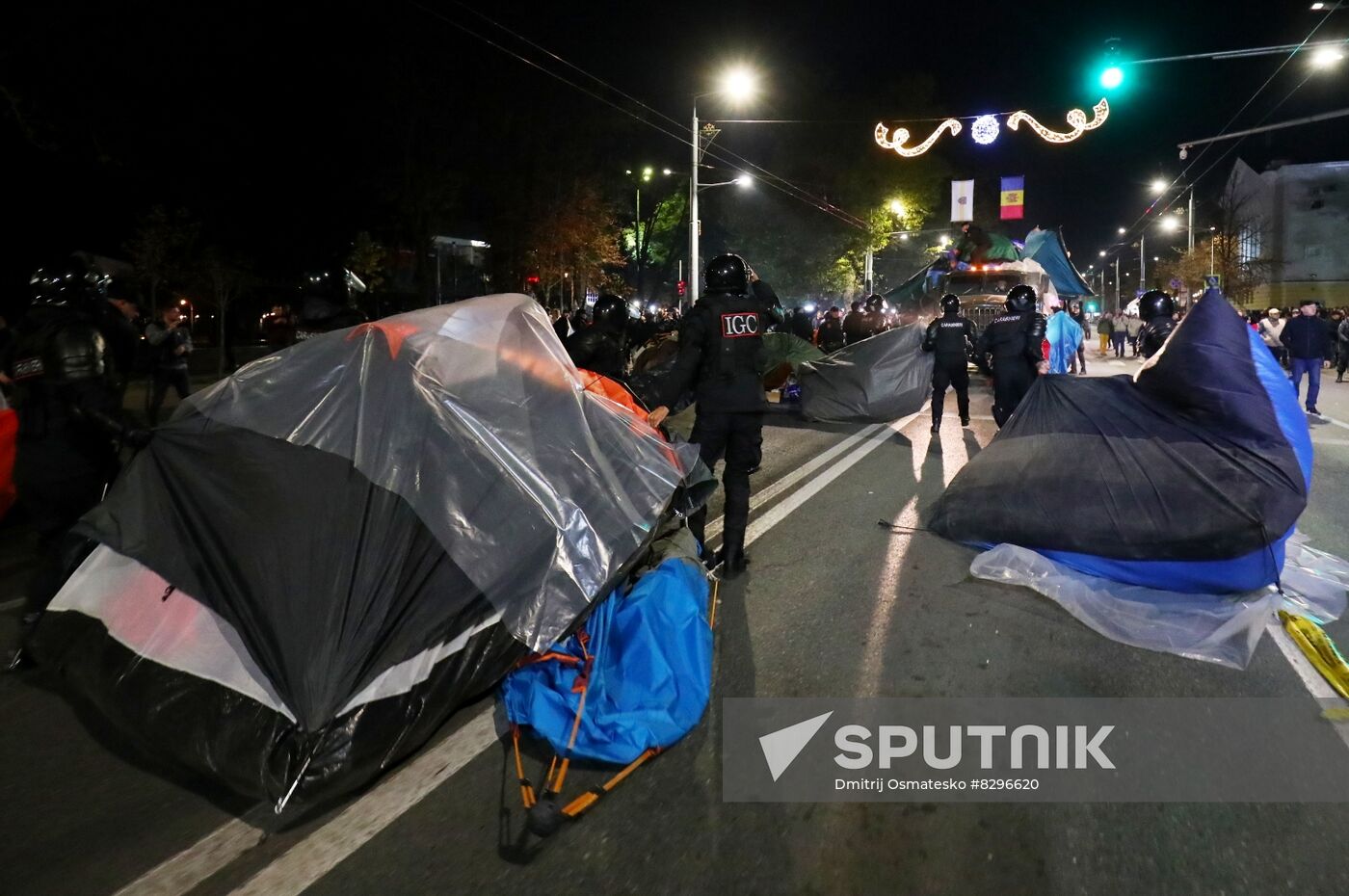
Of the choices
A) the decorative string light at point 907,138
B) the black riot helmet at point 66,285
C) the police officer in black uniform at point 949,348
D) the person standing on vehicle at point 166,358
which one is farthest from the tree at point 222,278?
the black riot helmet at point 66,285

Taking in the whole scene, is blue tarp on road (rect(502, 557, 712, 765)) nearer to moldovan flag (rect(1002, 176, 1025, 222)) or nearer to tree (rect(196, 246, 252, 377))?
tree (rect(196, 246, 252, 377))

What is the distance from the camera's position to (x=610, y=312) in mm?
5488

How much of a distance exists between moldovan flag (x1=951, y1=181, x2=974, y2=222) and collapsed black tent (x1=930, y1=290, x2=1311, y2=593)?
3714 centimetres

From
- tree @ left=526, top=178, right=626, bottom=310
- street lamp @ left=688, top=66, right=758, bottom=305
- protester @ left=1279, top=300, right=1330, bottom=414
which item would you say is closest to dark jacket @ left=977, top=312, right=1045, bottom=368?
protester @ left=1279, top=300, right=1330, bottom=414

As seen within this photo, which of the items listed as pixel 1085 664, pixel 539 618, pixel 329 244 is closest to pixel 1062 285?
pixel 329 244

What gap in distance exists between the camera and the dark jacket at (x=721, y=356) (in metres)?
4.89

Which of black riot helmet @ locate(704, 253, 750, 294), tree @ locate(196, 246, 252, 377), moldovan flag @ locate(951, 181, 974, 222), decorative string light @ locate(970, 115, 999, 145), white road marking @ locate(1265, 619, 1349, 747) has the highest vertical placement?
moldovan flag @ locate(951, 181, 974, 222)

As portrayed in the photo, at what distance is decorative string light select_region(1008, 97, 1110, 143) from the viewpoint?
1903 cm

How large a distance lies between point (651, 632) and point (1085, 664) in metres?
1.89

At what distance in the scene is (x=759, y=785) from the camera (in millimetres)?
2865

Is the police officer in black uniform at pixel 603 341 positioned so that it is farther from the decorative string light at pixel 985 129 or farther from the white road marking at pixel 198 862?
the decorative string light at pixel 985 129

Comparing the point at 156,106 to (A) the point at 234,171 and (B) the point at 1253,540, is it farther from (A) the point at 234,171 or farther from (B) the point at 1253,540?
(B) the point at 1253,540

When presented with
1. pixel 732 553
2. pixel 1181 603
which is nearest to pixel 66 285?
pixel 732 553

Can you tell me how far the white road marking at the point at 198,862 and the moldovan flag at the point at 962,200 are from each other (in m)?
41.0
